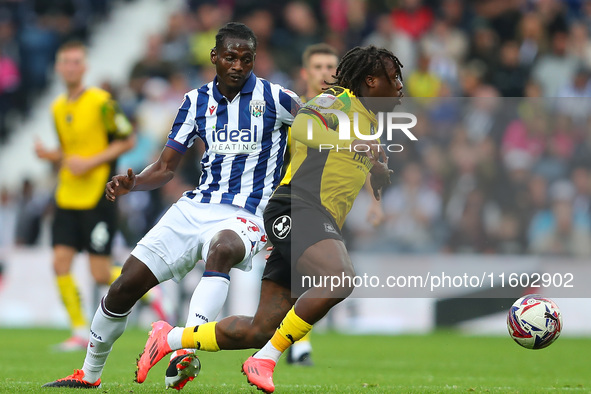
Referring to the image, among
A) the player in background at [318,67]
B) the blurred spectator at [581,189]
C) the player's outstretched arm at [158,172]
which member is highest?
the player in background at [318,67]

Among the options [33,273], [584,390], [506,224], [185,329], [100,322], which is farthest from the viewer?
[33,273]

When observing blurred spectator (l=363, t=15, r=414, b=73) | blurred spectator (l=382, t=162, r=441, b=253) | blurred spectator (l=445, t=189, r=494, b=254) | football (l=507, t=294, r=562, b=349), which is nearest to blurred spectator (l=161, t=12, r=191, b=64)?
blurred spectator (l=363, t=15, r=414, b=73)

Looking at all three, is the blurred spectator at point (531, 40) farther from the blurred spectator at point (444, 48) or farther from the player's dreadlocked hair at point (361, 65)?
the player's dreadlocked hair at point (361, 65)

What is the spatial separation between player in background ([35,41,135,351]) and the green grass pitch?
71 centimetres

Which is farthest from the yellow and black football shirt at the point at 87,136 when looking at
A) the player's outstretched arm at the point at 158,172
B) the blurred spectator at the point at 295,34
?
the blurred spectator at the point at 295,34

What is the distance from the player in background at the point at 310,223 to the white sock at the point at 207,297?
167 mm

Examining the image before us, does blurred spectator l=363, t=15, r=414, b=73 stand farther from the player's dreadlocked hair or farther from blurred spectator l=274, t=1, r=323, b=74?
the player's dreadlocked hair

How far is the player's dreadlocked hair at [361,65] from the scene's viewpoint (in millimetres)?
5684

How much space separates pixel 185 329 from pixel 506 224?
736cm

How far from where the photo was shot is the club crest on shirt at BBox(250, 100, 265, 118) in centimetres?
612

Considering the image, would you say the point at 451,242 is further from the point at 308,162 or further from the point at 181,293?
the point at 308,162

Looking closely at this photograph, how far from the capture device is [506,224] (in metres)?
12.0

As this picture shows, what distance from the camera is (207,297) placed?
5.65 meters

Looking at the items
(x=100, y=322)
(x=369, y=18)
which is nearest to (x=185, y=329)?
(x=100, y=322)
